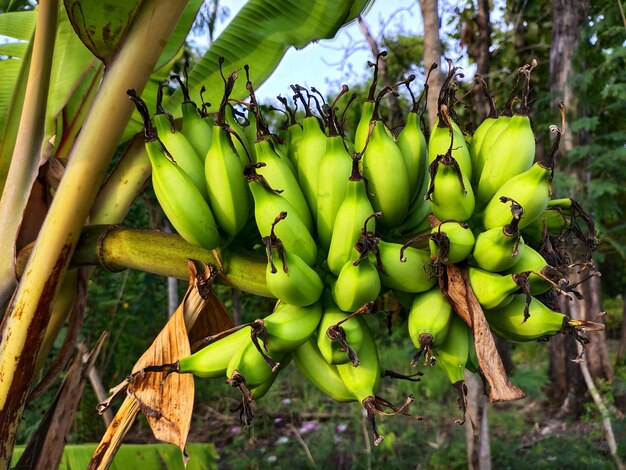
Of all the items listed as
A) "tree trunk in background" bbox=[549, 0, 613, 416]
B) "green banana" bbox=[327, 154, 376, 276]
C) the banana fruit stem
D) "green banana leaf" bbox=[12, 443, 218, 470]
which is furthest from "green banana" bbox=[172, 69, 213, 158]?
"tree trunk in background" bbox=[549, 0, 613, 416]

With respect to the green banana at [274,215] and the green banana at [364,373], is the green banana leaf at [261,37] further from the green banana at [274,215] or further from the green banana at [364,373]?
the green banana at [364,373]

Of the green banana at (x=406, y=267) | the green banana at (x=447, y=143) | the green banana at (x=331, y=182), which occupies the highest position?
the green banana at (x=447, y=143)

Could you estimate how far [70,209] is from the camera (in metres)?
0.81

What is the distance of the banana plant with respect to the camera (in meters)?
0.80

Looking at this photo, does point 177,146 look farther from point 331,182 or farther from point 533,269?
point 533,269

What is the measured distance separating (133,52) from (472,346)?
0.61 metres

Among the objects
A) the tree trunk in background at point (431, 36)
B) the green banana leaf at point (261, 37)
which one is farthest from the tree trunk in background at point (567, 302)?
the green banana leaf at point (261, 37)

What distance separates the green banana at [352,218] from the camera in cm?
68

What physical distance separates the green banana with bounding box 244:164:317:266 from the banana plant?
0.30 ft

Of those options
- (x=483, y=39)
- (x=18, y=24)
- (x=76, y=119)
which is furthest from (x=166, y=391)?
(x=483, y=39)

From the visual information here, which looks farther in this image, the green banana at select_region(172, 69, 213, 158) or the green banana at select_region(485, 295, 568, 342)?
the green banana at select_region(172, 69, 213, 158)

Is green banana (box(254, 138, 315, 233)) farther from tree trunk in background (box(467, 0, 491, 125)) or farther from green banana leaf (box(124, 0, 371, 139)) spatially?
tree trunk in background (box(467, 0, 491, 125))

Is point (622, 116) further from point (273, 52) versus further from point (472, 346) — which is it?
point (472, 346)

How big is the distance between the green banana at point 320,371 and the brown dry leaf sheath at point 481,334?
0.58 feet
